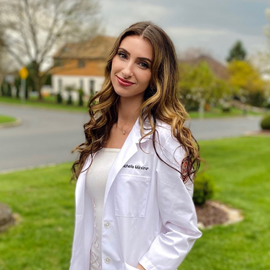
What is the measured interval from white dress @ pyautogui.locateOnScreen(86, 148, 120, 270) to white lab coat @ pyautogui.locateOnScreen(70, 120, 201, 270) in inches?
4.7

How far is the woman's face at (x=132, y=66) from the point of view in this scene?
1748 millimetres

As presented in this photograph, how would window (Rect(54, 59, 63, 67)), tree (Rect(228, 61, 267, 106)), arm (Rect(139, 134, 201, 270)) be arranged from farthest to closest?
tree (Rect(228, 61, 267, 106)), window (Rect(54, 59, 63, 67)), arm (Rect(139, 134, 201, 270))

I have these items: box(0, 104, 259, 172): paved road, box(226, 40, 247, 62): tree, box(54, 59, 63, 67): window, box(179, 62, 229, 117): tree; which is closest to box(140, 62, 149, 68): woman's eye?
box(179, 62, 229, 117): tree

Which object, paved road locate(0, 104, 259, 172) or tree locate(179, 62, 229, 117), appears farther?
paved road locate(0, 104, 259, 172)

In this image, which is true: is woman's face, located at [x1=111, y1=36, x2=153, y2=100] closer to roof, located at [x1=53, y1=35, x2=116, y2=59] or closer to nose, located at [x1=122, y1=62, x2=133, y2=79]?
nose, located at [x1=122, y1=62, x2=133, y2=79]

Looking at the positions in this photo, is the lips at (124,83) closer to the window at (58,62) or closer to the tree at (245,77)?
the window at (58,62)

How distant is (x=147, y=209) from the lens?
66.6 inches

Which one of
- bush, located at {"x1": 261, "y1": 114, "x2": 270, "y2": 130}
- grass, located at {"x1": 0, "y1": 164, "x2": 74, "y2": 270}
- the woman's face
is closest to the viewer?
the woman's face

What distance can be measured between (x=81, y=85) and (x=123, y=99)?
49514 millimetres

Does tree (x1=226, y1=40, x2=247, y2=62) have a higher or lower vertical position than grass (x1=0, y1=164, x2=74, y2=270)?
lower

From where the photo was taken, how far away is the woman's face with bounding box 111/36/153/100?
68.8 inches

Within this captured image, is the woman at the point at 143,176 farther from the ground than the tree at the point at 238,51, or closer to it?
farther from the ground

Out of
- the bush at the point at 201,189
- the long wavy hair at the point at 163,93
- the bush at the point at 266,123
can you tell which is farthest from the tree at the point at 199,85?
the bush at the point at 266,123

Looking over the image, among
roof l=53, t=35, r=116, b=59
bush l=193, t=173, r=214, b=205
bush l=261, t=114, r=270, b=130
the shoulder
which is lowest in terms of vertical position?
bush l=261, t=114, r=270, b=130
